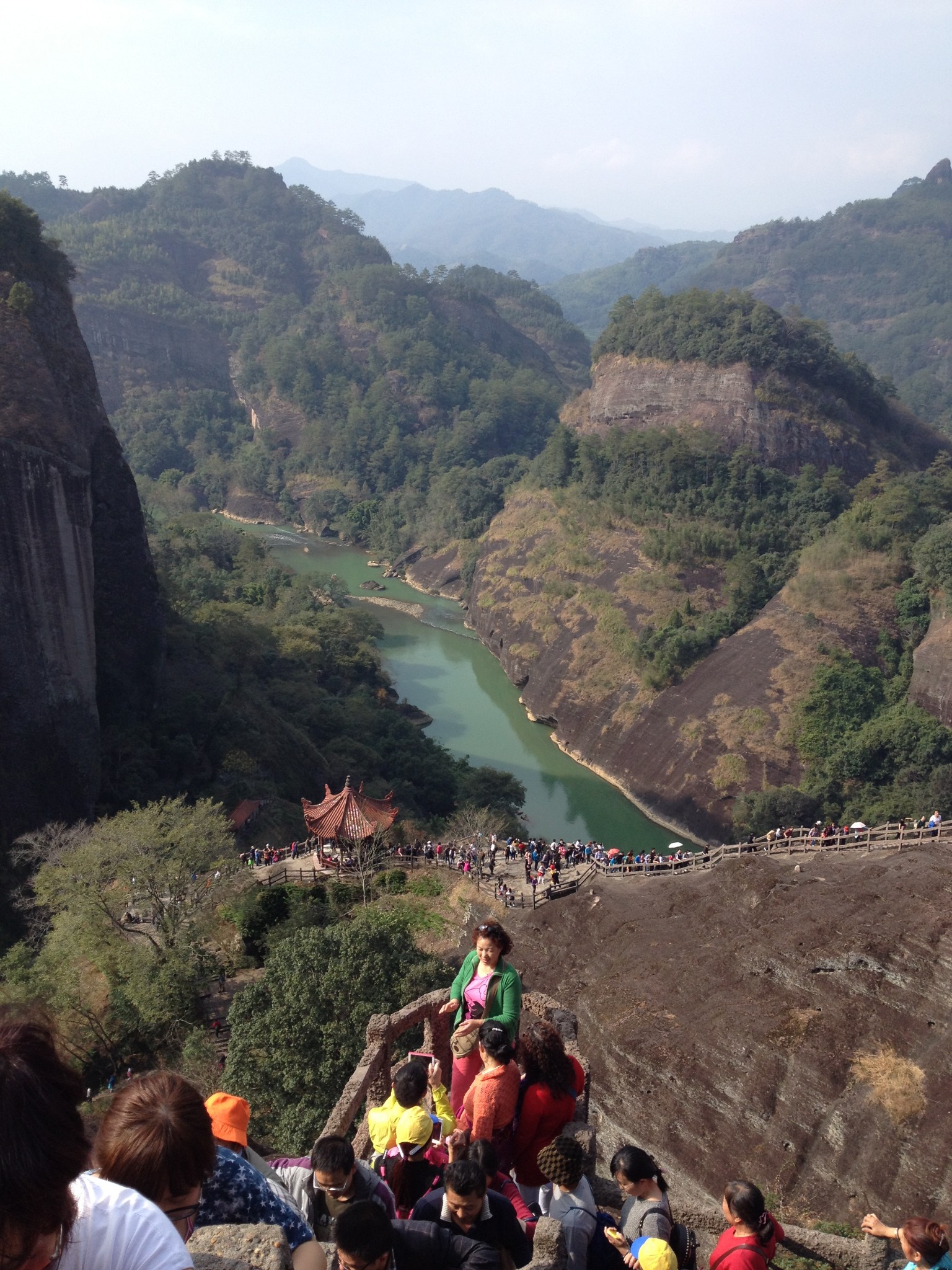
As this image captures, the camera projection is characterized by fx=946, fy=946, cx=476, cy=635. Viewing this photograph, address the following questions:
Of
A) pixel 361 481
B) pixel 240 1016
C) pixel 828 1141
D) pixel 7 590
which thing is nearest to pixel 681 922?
pixel 828 1141

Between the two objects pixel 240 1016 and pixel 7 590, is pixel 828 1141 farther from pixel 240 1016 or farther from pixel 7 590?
pixel 7 590

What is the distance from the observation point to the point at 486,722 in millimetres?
45719

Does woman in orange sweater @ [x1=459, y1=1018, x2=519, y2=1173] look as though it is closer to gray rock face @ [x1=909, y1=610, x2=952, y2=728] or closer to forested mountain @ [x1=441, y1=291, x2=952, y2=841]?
forested mountain @ [x1=441, y1=291, x2=952, y2=841]

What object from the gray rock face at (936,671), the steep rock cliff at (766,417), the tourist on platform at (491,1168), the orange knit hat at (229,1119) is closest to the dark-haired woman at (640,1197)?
the tourist on platform at (491,1168)

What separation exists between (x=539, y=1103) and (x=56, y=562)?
2275cm

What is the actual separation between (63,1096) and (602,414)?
2561 inches

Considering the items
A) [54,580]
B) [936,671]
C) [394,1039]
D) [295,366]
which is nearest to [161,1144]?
[394,1039]

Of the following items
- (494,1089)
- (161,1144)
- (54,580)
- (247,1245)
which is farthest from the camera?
(54,580)

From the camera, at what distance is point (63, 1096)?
2.60 m

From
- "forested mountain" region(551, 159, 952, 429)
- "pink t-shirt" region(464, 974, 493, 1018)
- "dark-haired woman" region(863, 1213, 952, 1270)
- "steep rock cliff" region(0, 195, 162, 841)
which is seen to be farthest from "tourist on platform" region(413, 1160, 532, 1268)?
"forested mountain" region(551, 159, 952, 429)

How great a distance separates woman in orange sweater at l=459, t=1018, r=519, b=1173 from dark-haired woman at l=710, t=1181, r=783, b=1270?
1363 mm

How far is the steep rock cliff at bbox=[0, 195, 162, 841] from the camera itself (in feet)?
77.9

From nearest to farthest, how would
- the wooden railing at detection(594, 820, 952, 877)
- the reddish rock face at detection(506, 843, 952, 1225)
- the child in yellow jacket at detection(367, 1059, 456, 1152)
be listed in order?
the child in yellow jacket at detection(367, 1059, 456, 1152) → the reddish rock face at detection(506, 843, 952, 1225) → the wooden railing at detection(594, 820, 952, 877)

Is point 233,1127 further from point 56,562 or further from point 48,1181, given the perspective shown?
point 56,562
